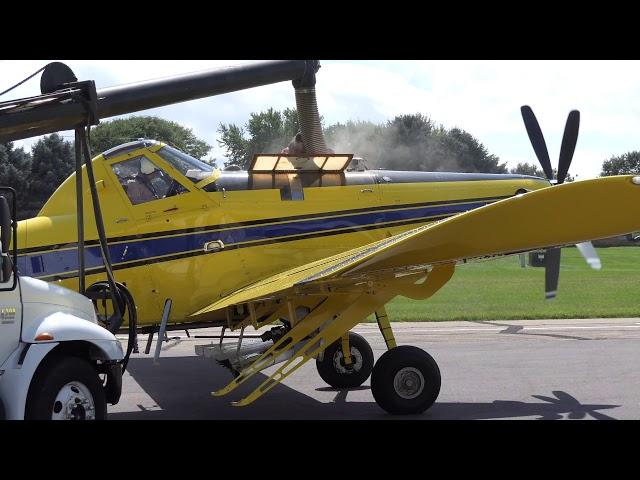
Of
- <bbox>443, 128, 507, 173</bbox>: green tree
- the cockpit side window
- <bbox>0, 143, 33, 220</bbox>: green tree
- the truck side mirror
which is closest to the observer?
the truck side mirror

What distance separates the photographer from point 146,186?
990cm

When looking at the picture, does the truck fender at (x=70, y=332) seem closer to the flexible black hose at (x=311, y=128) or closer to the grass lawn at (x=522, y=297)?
the flexible black hose at (x=311, y=128)

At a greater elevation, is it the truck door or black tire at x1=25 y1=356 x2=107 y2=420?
the truck door

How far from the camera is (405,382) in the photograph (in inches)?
345

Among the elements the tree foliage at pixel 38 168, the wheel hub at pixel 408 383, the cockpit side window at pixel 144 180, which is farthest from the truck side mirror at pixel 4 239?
the tree foliage at pixel 38 168

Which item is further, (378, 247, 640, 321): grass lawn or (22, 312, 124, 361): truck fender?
(378, 247, 640, 321): grass lawn

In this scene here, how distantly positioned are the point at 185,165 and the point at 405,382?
146 inches

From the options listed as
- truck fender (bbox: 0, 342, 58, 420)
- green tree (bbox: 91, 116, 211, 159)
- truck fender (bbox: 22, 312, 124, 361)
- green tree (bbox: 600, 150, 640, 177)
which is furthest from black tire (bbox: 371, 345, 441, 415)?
green tree (bbox: 600, 150, 640, 177)

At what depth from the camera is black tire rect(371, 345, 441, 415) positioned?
8695 mm

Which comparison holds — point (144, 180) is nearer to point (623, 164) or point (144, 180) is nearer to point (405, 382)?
point (405, 382)

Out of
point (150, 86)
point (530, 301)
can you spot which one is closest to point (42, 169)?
point (530, 301)

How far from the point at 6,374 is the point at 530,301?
58.7 ft

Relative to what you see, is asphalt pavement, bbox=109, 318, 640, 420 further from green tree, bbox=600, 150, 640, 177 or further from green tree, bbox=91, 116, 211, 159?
green tree, bbox=600, 150, 640, 177

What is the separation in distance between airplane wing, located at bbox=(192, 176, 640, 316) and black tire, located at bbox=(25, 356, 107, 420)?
2.35 meters
